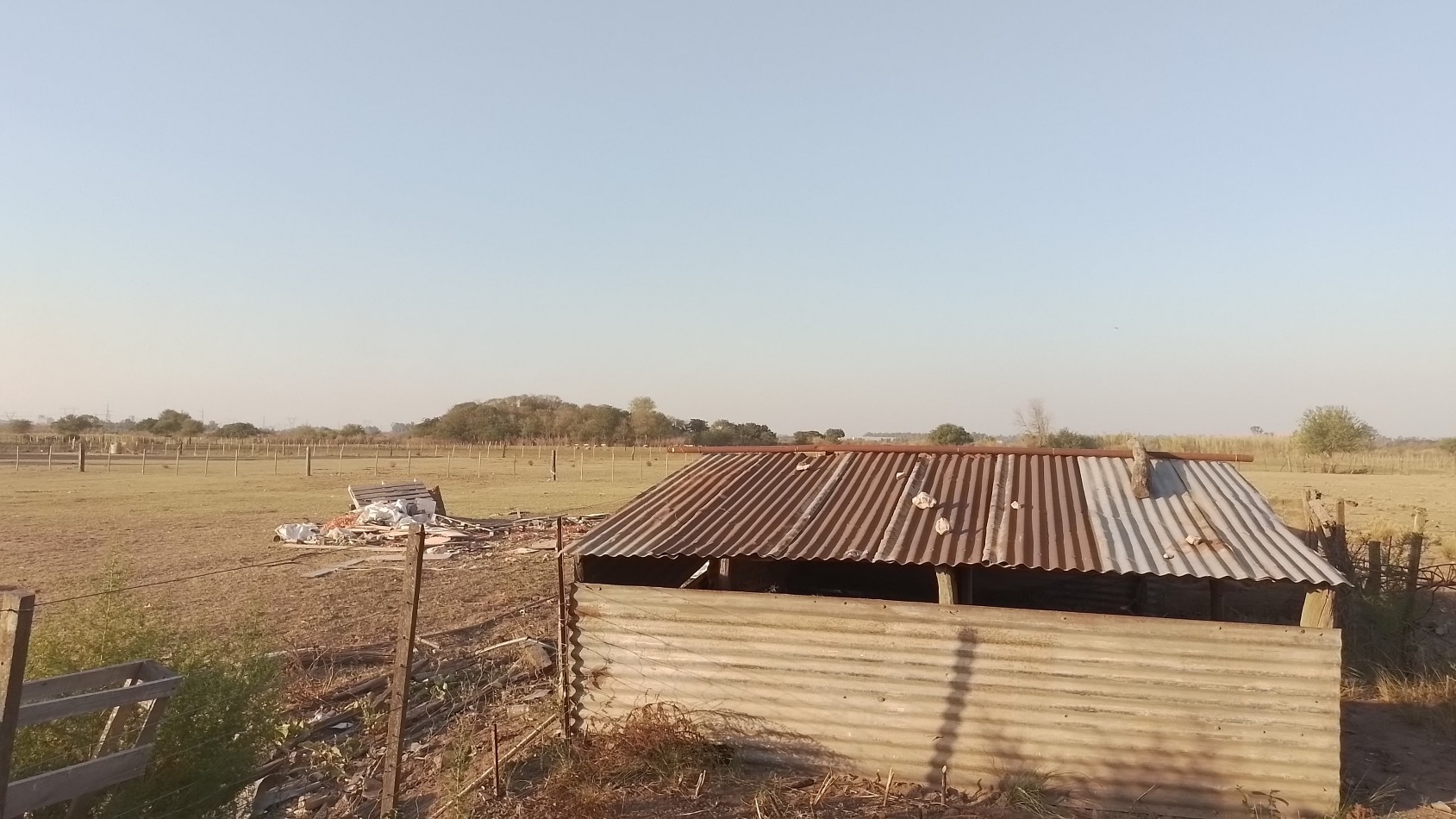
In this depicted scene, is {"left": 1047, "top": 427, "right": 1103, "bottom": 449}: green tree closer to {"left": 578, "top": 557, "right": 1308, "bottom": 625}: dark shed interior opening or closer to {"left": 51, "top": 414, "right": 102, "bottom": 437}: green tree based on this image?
{"left": 578, "top": 557, "right": 1308, "bottom": 625}: dark shed interior opening

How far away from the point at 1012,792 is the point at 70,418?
4155 inches

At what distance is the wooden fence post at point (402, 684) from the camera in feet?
17.6

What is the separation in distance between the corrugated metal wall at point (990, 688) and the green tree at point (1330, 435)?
185 feet

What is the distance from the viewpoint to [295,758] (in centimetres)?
740

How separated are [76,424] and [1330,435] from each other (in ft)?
351

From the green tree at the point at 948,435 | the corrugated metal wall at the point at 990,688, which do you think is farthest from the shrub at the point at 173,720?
the green tree at the point at 948,435

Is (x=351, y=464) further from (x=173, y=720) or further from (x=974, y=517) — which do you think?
(x=974, y=517)

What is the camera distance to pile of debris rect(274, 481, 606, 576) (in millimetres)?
19578

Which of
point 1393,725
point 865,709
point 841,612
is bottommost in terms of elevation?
point 1393,725

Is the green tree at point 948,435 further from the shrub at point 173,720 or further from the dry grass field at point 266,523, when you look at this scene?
the shrub at point 173,720

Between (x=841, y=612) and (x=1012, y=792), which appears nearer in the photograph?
(x=1012, y=792)

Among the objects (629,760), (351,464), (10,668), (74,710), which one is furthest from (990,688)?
(351,464)

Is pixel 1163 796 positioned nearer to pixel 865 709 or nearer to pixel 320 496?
pixel 865 709

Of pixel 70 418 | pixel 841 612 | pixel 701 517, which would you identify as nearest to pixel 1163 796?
pixel 841 612
